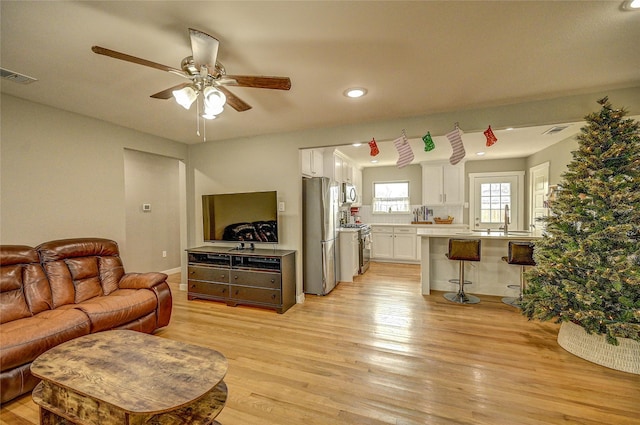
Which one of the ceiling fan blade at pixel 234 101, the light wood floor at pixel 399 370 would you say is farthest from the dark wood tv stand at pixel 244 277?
the ceiling fan blade at pixel 234 101

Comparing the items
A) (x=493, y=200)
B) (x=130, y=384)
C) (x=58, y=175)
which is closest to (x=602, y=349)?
(x=130, y=384)

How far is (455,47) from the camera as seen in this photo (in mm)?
1950

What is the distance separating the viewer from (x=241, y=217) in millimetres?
4133

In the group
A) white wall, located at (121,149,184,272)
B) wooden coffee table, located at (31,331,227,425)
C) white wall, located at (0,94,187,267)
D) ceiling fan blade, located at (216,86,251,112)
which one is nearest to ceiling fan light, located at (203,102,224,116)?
ceiling fan blade, located at (216,86,251,112)

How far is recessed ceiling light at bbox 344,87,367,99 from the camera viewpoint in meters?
2.62

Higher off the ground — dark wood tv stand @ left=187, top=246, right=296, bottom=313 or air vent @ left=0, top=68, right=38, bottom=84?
air vent @ left=0, top=68, right=38, bottom=84

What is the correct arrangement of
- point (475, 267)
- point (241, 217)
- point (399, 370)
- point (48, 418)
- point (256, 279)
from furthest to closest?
point (475, 267)
point (241, 217)
point (256, 279)
point (399, 370)
point (48, 418)

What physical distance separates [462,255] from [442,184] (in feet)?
10.4

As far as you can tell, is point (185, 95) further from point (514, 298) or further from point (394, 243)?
point (394, 243)

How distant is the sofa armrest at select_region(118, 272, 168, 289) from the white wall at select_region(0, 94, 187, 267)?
80 centimetres

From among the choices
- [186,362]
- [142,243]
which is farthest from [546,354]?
[142,243]

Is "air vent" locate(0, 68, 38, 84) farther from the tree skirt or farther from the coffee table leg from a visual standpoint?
the tree skirt

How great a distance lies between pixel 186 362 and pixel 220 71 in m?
1.84

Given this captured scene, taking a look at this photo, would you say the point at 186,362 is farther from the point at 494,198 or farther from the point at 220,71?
the point at 494,198
